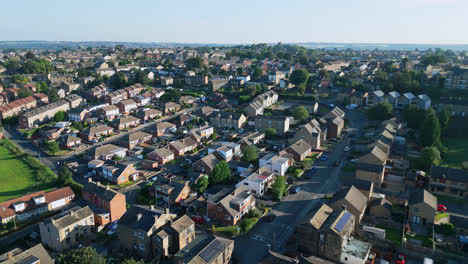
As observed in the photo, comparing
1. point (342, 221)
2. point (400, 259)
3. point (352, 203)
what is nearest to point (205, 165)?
point (352, 203)

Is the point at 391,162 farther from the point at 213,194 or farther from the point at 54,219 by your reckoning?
the point at 54,219

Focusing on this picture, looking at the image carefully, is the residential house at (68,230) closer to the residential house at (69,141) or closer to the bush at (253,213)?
the bush at (253,213)

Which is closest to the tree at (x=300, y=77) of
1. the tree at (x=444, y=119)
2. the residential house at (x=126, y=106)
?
the tree at (x=444, y=119)

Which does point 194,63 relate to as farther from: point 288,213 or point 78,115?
point 288,213

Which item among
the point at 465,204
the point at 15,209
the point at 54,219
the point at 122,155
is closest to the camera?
the point at 54,219

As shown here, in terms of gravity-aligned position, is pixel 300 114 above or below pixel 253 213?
above

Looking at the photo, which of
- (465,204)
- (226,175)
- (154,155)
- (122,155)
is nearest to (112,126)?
(122,155)
